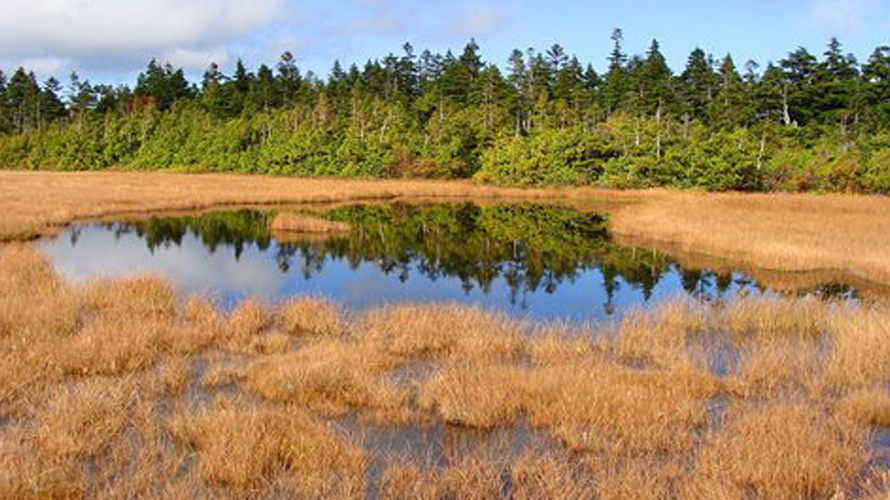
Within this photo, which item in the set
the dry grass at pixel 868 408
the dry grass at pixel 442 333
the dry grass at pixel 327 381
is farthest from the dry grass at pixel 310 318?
the dry grass at pixel 868 408

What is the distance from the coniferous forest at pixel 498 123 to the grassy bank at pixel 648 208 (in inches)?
197

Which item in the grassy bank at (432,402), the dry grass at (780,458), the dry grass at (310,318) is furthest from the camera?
the dry grass at (310,318)

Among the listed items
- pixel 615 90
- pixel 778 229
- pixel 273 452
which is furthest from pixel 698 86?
pixel 273 452

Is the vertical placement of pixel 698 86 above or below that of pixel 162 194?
above

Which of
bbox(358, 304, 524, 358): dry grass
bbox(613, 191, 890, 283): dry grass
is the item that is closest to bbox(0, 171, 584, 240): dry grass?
bbox(613, 191, 890, 283): dry grass

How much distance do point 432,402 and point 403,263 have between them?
16.0 meters

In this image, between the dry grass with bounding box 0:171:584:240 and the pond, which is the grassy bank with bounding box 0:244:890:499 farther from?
the dry grass with bounding box 0:171:584:240

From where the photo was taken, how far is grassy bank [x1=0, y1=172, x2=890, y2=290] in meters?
24.0

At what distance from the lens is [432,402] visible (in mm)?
9266

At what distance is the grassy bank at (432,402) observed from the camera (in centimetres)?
678

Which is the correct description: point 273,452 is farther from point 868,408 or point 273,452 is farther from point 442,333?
point 868,408

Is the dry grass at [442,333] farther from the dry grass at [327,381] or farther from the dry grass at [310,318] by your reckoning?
the dry grass at [327,381]

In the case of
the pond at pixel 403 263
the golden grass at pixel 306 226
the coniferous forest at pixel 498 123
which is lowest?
the pond at pixel 403 263

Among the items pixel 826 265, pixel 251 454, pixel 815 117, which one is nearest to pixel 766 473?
pixel 251 454
